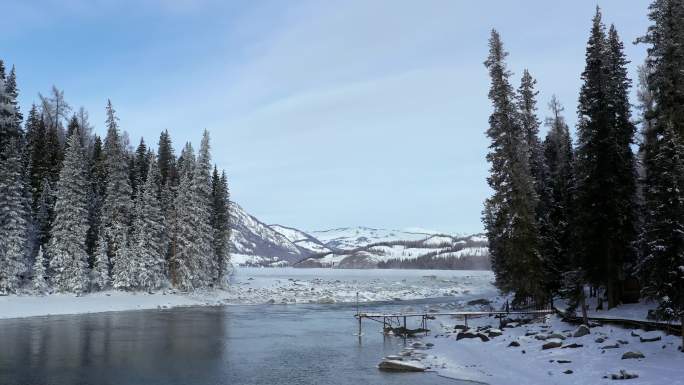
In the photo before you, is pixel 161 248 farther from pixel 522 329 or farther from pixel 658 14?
pixel 658 14

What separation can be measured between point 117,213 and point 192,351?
1488 inches

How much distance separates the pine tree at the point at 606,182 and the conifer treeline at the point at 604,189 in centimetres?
6

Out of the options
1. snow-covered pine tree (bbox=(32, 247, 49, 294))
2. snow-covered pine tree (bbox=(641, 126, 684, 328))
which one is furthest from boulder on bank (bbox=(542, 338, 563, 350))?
snow-covered pine tree (bbox=(32, 247, 49, 294))

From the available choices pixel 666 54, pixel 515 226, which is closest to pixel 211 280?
pixel 515 226

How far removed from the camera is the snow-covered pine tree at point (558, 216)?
39.3 meters

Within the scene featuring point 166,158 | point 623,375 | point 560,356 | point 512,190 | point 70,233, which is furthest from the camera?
point 166,158

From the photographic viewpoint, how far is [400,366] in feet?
84.7

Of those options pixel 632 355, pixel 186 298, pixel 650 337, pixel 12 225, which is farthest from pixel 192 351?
pixel 186 298

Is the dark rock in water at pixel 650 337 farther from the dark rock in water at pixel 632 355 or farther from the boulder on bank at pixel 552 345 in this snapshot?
the boulder on bank at pixel 552 345

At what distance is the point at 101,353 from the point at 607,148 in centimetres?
3297

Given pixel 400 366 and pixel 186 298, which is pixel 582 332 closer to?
pixel 400 366

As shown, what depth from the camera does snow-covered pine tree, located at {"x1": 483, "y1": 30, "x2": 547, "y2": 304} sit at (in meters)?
37.0

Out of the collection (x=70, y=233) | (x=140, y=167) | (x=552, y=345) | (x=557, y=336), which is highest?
(x=140, y=167)

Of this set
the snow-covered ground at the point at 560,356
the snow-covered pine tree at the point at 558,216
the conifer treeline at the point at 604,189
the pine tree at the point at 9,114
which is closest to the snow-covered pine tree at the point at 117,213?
the pine tree at the point at 9,114
